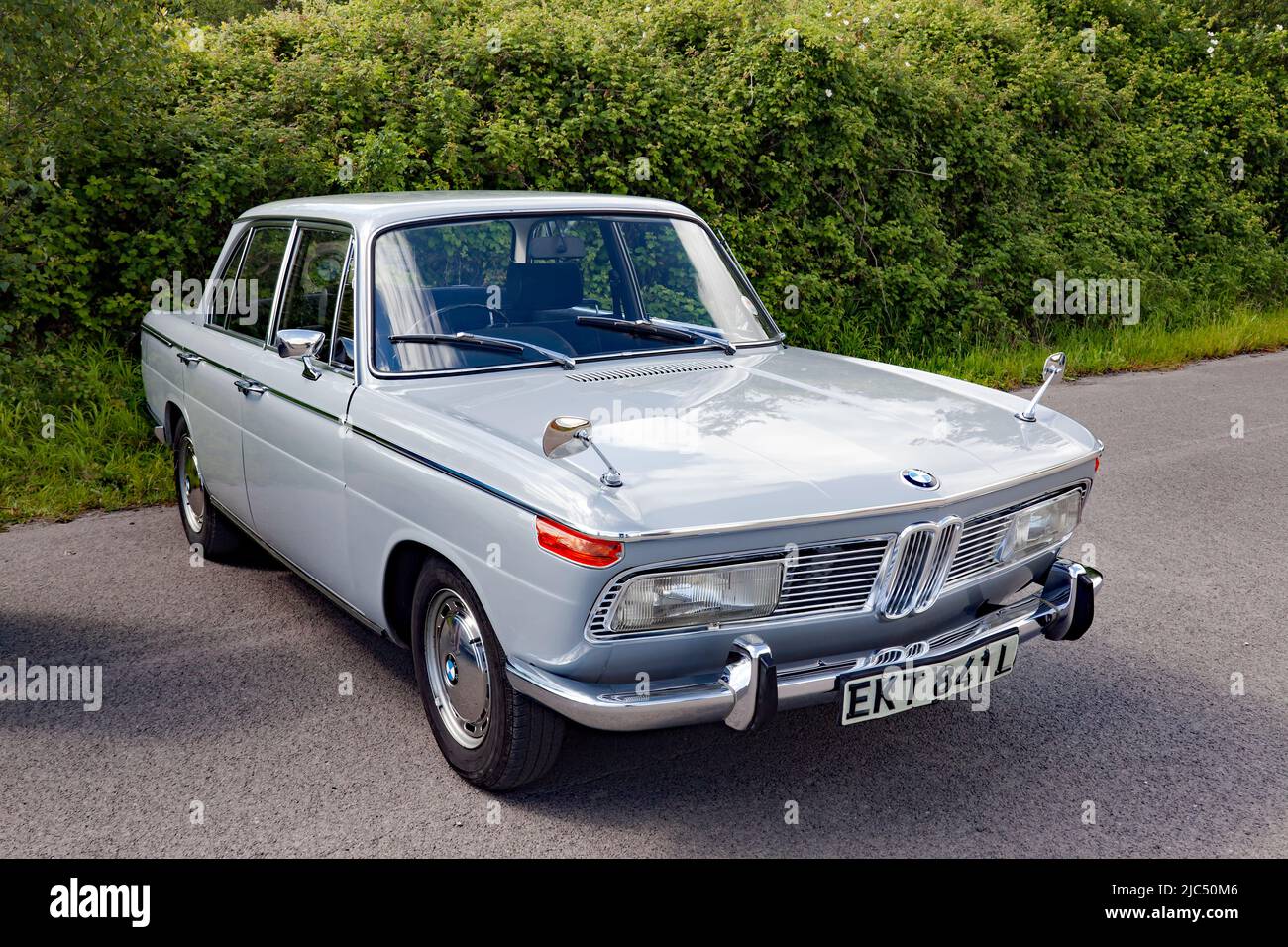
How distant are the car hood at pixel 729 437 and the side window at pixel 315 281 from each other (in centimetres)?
65

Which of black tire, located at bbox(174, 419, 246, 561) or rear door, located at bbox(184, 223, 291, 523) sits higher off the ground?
rear door, located at bbox(184, 223, 291, 523)

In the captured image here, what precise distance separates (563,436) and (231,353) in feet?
8.46

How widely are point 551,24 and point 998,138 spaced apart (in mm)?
4946

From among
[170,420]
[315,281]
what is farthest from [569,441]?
[170,420]

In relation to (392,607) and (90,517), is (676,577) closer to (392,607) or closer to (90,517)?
(392,607)

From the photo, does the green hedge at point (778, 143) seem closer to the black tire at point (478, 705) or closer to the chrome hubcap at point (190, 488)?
the chrome hubcap at point (190, 488)

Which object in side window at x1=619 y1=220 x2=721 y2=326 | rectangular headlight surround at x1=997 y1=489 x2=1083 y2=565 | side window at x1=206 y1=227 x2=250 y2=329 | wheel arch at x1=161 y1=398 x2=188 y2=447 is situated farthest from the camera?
wheel arch at x1=161 y1=398 x2=188 y2=447

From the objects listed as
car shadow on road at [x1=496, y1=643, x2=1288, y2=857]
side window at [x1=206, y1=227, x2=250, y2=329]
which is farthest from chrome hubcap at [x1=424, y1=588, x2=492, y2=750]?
side window at [x1=206, y1=227, x2=250, y2=329]

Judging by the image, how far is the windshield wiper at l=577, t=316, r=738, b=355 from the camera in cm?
447

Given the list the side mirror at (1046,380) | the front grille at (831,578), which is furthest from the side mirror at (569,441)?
the side mirror at (1046,380)

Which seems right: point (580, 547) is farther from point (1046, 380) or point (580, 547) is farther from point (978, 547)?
point (1046, 380)

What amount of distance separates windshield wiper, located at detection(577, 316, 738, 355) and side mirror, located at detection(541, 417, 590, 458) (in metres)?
1.38

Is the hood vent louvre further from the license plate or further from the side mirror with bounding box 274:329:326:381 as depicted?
the license plate

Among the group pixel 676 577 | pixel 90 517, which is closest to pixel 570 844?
pixel 676 577
